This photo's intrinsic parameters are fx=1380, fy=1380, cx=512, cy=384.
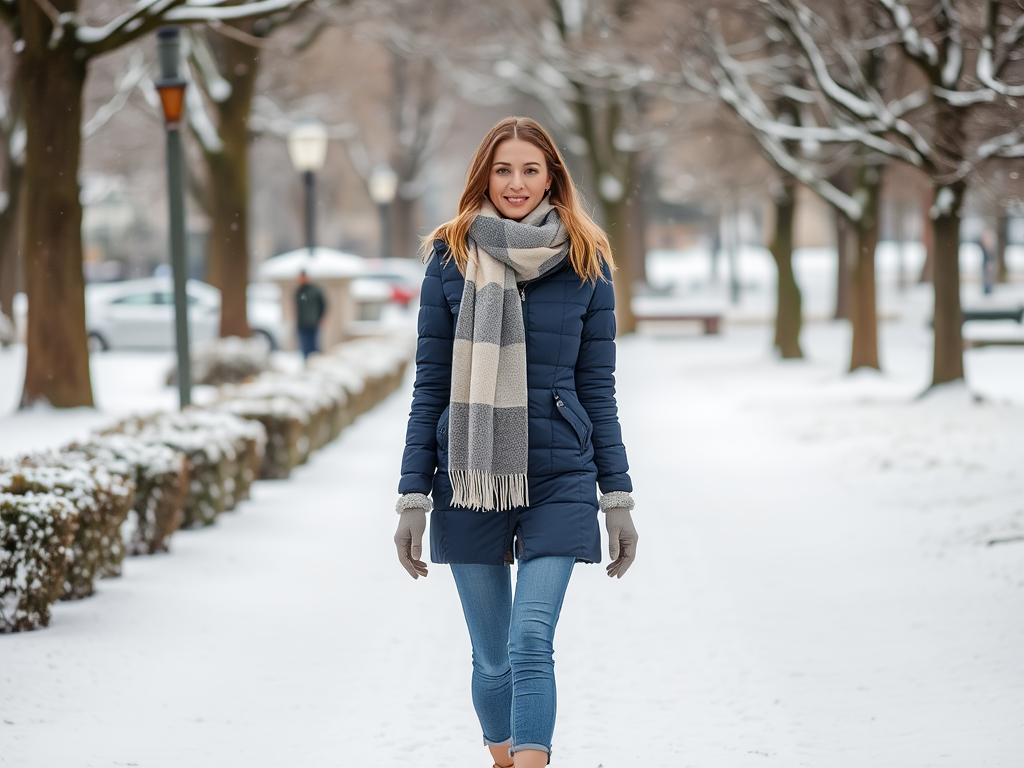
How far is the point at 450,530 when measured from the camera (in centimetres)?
366

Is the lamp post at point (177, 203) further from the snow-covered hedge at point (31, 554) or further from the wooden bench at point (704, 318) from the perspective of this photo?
the wooden bench at point (704, 318)

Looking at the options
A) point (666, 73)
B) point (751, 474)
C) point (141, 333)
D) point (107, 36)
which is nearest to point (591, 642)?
point (751, 474)

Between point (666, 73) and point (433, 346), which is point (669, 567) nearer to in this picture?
point (433, 346)

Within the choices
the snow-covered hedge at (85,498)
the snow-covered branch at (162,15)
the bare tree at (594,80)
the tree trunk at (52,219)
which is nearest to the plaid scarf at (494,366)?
the snow-covered hedge at (85,498)

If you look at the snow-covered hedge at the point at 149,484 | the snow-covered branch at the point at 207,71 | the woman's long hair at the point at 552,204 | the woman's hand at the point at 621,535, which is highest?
the snow-covered branch at the point at 207,71

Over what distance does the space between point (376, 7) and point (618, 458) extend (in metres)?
20.2

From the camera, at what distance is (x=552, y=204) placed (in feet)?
12.3

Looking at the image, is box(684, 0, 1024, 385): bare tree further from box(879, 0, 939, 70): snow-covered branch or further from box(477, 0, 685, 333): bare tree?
box(477, 0, 685, 333): bare tree

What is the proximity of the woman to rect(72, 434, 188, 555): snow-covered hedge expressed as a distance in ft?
13.0

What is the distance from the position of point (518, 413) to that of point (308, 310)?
51.7 feet

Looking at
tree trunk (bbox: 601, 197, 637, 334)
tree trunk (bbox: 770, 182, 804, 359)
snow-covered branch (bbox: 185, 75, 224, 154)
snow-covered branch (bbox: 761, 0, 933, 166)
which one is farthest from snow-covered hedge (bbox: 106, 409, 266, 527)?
tree trunk (bbox: 601, 197, 637, 334)

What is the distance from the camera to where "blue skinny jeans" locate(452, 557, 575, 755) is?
352 cm

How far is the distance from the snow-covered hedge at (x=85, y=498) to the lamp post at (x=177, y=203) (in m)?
4.66

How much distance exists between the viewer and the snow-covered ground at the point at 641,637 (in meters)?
4.70
